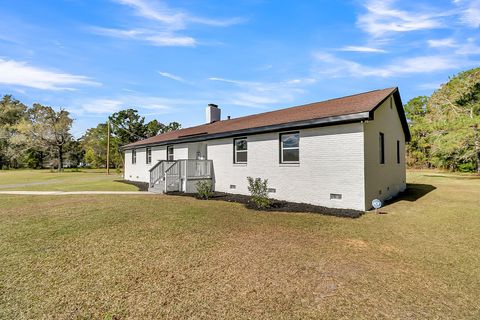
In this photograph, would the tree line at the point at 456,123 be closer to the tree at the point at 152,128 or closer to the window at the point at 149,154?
the window at the point at 149,154

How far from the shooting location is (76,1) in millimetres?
8648

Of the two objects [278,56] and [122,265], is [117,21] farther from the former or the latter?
[122,265]

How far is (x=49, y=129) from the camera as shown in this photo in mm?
37156

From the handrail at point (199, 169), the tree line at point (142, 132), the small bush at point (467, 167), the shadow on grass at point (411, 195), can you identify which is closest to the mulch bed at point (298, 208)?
the handrail at point (199, 169)

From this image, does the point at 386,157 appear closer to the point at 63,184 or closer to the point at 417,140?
the point at 63,184

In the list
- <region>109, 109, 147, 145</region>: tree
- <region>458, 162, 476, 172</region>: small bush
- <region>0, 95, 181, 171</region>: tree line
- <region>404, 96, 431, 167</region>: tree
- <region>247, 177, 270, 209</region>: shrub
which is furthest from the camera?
<region>109, 109, 147, 145</region>: tree

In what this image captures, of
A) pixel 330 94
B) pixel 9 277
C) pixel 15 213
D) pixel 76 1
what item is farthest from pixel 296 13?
pixel 15 213

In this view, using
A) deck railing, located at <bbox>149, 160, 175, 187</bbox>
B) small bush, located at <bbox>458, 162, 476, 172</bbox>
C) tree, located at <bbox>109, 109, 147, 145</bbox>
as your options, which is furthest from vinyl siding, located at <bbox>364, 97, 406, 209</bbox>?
tree, located at <bbox>109, 109, 147, 145</bbox>

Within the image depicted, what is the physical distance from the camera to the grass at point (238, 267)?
115 inches

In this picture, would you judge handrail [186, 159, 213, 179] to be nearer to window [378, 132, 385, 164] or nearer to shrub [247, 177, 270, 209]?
shrub [247, 177, 270, 209]

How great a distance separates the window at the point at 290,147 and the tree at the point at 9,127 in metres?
48.4

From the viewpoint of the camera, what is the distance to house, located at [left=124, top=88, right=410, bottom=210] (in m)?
8.27

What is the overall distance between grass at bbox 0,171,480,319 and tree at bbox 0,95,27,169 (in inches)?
1802

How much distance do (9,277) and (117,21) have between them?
9470 millimetres
